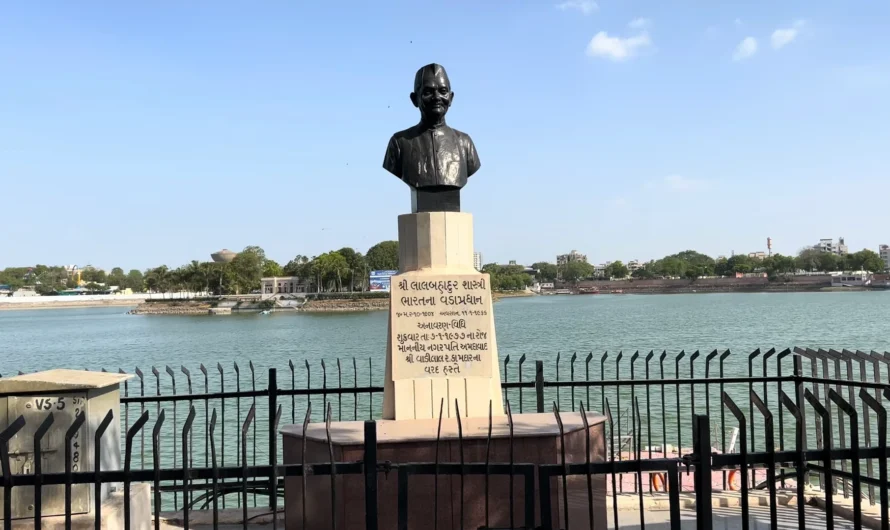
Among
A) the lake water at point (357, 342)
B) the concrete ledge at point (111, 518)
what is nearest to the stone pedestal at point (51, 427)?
the concrete ledge at point (111, 518)

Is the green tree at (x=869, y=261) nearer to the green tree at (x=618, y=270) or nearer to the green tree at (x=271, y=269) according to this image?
the green tree at (x=618, y=270)

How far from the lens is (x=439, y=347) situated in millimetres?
5879

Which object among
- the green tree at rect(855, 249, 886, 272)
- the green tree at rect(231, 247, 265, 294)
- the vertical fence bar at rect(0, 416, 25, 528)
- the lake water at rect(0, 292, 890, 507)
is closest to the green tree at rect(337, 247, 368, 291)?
the green tree at rect(231, 247, 265, 294)

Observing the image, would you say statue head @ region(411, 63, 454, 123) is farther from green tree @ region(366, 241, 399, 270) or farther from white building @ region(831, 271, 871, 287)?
white building @ region(831, 271, 871, 287)

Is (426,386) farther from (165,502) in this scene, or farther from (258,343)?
(258,343)

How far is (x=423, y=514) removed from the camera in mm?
4812

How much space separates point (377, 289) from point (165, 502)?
9948 cm

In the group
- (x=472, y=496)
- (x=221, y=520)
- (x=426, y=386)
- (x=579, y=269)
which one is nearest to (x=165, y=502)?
(x=221, y=520)

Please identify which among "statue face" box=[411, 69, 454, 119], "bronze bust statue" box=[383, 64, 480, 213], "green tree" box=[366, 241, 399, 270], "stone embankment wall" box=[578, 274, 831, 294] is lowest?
"stone embankment wall" box=[578, 274, 831, 294]

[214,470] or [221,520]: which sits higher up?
[214,470]

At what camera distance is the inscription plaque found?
5852 millimetres

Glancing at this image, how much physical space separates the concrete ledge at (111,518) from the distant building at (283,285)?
11721cm

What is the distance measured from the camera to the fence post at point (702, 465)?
2928mm

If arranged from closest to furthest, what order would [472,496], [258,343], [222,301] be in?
[472,496], [258,343], [222,301]
